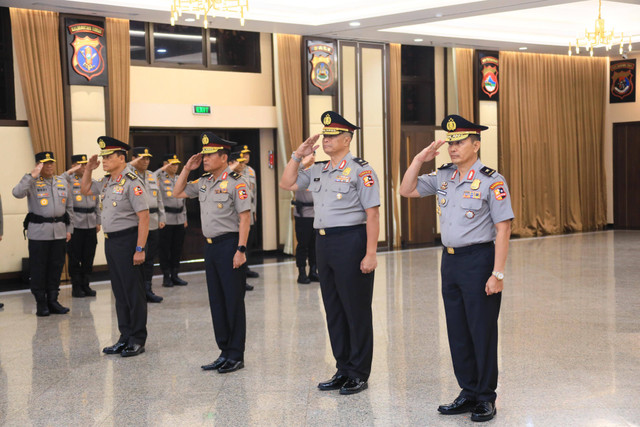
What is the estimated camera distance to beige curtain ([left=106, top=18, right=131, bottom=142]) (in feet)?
33.3

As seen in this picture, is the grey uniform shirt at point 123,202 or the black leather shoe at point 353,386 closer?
the black leather shoe at point 353,386

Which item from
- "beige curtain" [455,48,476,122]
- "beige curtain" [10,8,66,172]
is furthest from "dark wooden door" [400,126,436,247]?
"beige curtain" [10,8,66,172]

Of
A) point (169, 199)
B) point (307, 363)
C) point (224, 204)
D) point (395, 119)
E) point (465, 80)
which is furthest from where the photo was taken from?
point (465, 80)

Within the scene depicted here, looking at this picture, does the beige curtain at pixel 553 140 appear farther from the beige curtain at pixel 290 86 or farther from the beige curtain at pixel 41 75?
the beige curtain at pixel 41 75

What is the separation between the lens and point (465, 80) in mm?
13961

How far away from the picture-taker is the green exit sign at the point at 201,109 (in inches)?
440

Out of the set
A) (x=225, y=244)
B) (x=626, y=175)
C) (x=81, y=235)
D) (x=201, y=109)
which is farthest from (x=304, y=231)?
(x=626, y=175)

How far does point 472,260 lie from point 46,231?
16.9 feet

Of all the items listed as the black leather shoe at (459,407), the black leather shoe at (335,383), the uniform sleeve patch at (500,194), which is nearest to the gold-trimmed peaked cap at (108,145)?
the black leather shoe at (335,383)

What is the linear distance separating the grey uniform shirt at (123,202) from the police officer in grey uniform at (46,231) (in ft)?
6.68

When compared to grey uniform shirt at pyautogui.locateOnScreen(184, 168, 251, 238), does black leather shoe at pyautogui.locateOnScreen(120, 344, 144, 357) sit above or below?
below

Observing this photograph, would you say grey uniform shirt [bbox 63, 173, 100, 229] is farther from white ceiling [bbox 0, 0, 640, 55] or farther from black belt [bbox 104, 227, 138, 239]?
black belt [bbox 104, 227, 138, 239]

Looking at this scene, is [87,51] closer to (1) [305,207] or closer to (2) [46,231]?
(2) [46,231]

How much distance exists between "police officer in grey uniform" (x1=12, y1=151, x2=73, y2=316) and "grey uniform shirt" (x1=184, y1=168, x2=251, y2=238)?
9.74 feet
